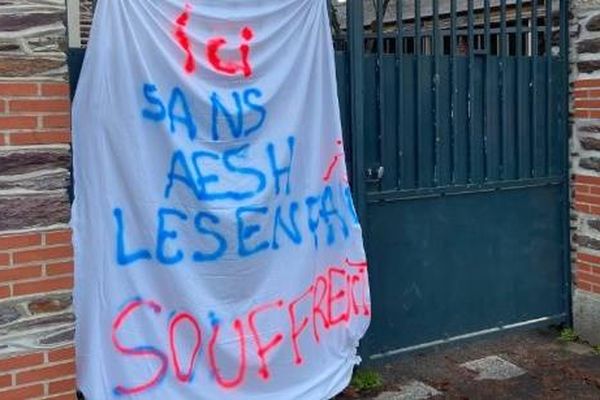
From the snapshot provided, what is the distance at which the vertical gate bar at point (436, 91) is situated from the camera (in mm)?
4895

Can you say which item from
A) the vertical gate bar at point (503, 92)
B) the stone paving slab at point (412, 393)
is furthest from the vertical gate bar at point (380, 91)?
the stone paving slab at point (412, 393)

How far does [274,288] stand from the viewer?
161 inches

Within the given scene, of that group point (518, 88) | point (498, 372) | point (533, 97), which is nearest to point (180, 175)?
point (498, 372)

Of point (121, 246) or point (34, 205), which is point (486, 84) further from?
point (34, 205)

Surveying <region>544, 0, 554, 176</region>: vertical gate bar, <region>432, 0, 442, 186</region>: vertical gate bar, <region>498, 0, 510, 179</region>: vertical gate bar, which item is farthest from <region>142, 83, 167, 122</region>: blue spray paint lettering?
<region>544, 0, 554, 176</region>: vertical gate bar

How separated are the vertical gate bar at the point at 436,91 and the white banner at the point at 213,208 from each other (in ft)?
2.70

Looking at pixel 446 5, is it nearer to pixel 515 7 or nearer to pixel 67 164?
pixel 515 7

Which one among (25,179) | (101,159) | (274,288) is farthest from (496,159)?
(25,179)

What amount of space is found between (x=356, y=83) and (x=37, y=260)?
7.08ft

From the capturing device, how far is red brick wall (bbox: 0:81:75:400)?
3.16m

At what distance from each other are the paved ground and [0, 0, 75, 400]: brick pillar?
1.92 metres

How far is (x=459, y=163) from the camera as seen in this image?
5074 millimetres

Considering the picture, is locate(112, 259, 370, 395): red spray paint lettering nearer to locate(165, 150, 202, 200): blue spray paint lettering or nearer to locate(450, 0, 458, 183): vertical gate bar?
locate(165, 150, 202, 200): blue spray paint lettering

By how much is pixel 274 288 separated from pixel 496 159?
2010mm
